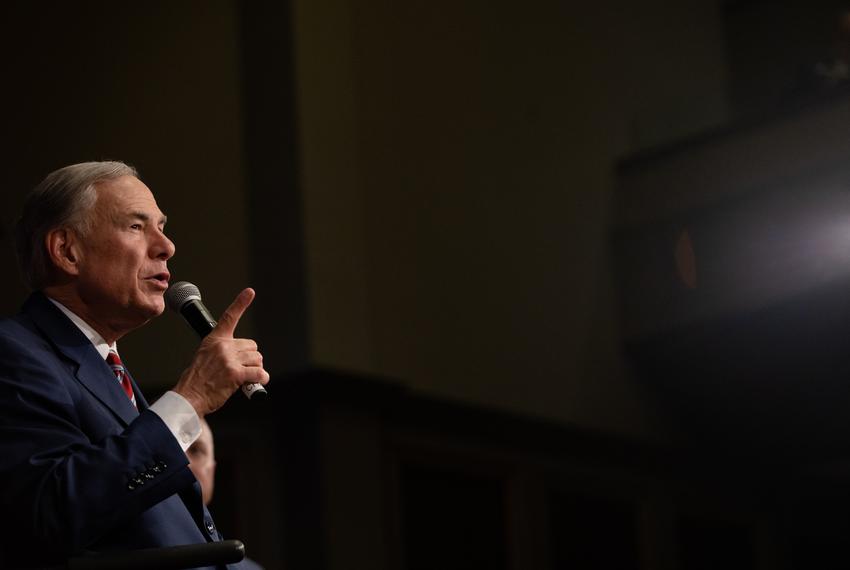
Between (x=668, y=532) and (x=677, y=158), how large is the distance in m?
2.42

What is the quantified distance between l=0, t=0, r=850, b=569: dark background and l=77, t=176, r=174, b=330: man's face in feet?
12.8

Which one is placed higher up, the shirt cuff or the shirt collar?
the shirt collar

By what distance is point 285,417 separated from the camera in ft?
22.7

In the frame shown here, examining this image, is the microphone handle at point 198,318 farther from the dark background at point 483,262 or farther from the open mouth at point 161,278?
the dark background at point 483,262

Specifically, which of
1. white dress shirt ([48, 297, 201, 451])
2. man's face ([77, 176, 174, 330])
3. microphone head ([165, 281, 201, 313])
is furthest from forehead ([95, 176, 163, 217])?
white dress shirt ([48, 297, 201, 451])

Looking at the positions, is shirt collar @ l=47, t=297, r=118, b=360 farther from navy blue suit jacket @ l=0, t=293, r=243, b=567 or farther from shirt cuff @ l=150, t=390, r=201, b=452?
shirt cuff @ l=150, t=390, r=201, b=452

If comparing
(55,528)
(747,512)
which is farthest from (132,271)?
(747,512)

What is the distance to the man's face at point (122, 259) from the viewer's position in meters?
2.02

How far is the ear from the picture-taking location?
80.0 inches

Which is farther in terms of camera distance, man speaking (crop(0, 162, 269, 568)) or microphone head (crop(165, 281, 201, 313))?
microphone head (crop(165, 281, 201, 313))

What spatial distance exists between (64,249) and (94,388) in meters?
0.25

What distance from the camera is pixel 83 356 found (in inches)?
76.7

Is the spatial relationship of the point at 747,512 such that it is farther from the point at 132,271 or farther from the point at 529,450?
the point at 132,271

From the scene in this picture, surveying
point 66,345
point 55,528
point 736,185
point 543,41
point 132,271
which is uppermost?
point 543,41
